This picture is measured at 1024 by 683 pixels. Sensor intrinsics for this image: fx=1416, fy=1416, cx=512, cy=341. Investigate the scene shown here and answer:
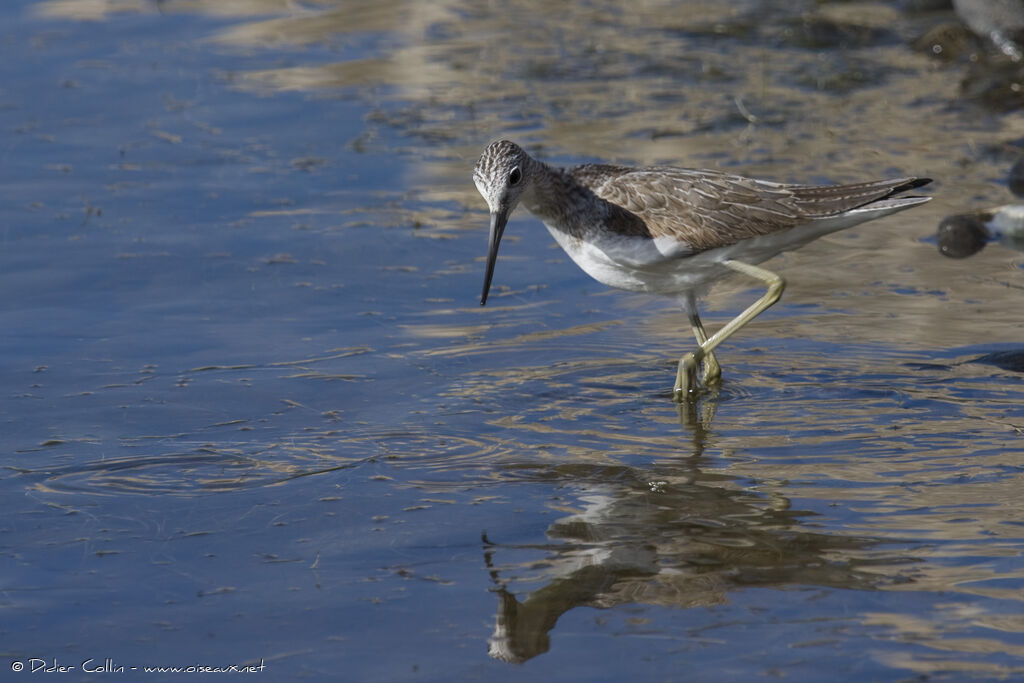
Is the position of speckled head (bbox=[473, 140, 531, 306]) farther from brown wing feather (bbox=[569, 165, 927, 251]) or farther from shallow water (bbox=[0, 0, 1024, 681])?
shallow water (bbox=[0, 0, 1024, 681])

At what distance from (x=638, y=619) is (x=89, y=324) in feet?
13.9

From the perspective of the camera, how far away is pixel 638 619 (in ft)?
16.0

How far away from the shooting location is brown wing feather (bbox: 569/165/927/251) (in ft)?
22.5

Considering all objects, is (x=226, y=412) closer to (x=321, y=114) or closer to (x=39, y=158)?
(x=39, y=158)

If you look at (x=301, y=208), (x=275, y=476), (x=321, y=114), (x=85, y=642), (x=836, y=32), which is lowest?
(x=85, y=642)

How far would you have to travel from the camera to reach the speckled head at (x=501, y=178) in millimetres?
6715

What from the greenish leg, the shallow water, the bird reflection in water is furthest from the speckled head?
the bird reflection in water

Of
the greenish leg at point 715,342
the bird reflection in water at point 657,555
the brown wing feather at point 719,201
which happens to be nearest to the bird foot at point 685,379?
the greenish leg at point 715,342

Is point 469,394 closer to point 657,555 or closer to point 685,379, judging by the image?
point 685,379

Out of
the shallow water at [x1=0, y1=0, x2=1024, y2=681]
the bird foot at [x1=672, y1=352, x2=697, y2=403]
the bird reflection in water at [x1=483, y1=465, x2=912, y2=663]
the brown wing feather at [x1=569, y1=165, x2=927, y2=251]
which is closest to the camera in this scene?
the shallow water at [x1=0, y1=0, x2=1024, y2=681]

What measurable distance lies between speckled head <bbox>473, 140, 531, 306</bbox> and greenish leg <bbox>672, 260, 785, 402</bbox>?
111cm

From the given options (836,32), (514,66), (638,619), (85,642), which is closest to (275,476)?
(85,642)

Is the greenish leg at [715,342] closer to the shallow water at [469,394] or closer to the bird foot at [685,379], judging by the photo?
the bird foot at [685,379]

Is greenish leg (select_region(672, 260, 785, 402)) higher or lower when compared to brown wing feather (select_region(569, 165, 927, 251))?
lower
